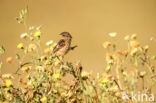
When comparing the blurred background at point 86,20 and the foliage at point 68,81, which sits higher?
the blurred background at point 86,20

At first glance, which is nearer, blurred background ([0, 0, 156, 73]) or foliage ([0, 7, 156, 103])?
foliage ([0, 7, 156, 103])

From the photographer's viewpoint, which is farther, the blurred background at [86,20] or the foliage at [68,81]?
the blurred background at [86,20]

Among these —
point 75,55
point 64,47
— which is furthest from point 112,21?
point 64,47

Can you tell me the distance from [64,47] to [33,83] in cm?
51

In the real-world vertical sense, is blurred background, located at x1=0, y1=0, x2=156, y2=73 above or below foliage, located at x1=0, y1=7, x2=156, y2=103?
above

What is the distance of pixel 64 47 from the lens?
153 centimetres

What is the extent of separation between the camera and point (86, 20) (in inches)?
105

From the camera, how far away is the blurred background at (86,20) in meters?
2.54

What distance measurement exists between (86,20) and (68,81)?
1580 millimetres

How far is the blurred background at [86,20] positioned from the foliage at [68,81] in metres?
1.30

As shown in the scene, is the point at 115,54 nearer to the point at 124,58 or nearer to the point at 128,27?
the point at 124,58

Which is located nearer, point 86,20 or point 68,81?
point 68,81

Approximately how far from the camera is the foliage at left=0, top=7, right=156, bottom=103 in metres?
1.02

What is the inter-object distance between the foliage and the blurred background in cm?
130
